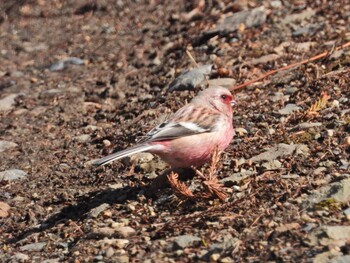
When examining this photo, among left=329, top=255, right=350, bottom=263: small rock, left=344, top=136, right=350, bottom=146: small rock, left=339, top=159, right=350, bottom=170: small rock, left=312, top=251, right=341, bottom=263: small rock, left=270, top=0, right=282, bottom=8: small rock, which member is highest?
left=270, top=0, right=282, bottom=8: small rock

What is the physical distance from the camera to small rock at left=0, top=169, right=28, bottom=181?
6.25 metres

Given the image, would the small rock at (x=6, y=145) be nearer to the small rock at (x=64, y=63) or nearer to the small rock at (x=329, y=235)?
the small rock at (x=64, y=63)

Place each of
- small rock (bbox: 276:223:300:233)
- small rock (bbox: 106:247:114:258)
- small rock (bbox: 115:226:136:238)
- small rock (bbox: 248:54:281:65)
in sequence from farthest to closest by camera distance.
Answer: small rock (bbox: 248:54:281:65) → small rock (bbox: 115:226:136:238) → small rock (bbox: 106:247:114:258) → small rock (bbox: 276:223:300:233)

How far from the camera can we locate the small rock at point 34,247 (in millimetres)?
5027

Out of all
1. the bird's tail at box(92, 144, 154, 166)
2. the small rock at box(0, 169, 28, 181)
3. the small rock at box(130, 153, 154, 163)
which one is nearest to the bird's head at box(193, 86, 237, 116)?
the small rock at box(130, 153, 154, 163)

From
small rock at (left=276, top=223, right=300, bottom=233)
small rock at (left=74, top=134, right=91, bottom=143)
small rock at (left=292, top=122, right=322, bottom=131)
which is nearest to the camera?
small rock at (left=276, top=223, right=300, bottom=233)

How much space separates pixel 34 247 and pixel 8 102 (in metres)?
3.29

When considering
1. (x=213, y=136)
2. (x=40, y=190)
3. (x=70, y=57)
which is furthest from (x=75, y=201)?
(x=70, y=57)

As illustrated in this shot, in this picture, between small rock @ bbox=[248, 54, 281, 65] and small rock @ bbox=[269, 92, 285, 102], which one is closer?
small rock @ bbox=[269, 92, 285, 102]

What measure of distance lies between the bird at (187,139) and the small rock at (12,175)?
1.19 metres

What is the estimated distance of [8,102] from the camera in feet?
26.5

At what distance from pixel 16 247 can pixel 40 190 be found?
88 cm

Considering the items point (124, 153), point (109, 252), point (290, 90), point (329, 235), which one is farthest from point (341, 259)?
point (290, 90)

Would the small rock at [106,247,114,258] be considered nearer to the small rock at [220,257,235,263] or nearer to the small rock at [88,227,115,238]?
the small rock at [88,227,115,238]
